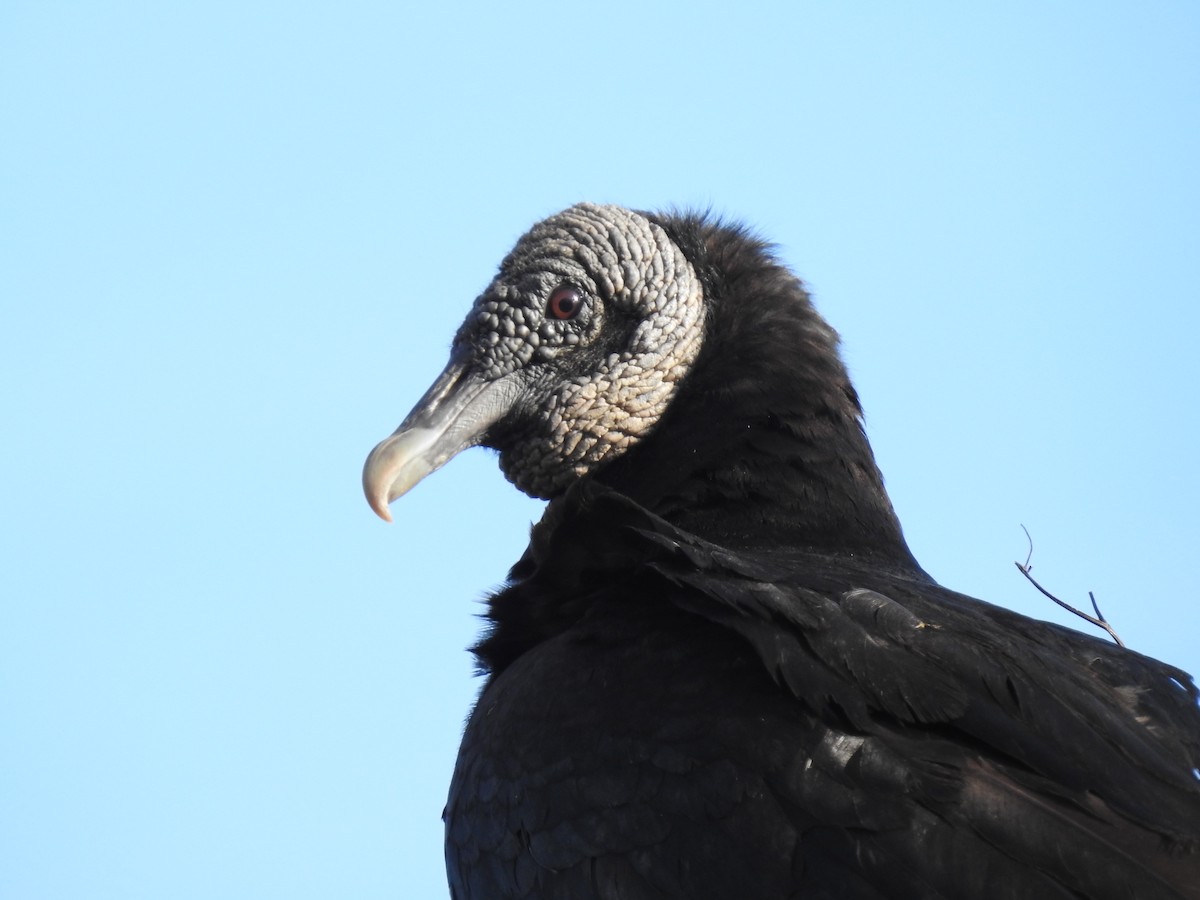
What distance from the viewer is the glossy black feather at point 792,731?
2811 millimetres

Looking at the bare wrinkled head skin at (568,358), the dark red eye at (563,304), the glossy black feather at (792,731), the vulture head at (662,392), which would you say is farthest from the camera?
the dark red eye at (563,304)

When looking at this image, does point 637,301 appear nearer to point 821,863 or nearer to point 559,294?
point 559,294

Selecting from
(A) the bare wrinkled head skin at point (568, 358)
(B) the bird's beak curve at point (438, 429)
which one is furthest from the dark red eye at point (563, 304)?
(B) the bird's beak curve at point (438, 429)

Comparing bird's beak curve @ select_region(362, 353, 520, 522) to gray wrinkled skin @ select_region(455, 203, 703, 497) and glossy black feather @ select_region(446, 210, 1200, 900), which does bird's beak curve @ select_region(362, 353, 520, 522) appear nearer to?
gray wrinkled skin @ select_region(455, 203, 703, 497)

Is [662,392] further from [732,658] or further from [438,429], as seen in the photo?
[732,658]

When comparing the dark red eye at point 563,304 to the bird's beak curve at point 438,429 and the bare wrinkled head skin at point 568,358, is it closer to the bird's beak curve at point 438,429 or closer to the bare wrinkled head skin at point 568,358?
the bare wrinkled head skin at point 568,358

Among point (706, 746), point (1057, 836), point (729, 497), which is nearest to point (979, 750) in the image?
point (1057, 836)

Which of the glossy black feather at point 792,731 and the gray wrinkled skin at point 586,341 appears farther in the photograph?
the gray wrinkled skin at point 586,341

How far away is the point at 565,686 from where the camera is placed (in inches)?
136

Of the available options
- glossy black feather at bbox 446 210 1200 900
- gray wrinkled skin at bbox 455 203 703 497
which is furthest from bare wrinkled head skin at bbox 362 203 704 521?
glossy black feather at bbox 446 210 1200 900

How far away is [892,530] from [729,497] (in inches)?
17.7

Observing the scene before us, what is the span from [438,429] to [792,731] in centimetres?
165

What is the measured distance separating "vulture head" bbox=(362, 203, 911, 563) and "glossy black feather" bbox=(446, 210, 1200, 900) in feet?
0.14

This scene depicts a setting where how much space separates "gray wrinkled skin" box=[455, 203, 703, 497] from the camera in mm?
4453
